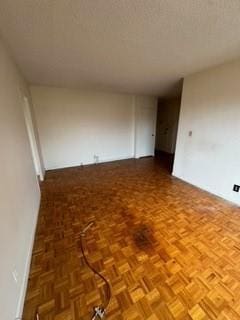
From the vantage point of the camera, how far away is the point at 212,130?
288 centimetres

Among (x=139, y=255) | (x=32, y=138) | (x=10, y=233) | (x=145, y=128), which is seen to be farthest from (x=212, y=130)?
(x=32, y=138)

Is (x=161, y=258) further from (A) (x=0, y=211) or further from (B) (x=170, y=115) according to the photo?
(B) (x=170, y=115)

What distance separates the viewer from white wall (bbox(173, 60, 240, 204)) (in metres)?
2.55

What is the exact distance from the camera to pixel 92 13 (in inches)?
51.1

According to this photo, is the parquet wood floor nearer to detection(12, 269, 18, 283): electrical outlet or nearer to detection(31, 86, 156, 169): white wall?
detection(12, 269, 18, 283): electrical outlet

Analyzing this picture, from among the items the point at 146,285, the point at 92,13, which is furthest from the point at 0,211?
the point at 92,13

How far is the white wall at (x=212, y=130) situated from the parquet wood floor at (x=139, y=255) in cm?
40

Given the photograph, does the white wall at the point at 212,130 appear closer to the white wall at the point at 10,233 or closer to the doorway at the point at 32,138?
the white wall at the point at 10,233

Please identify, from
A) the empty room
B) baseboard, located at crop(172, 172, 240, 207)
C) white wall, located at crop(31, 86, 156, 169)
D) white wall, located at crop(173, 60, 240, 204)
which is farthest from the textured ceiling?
baseboard, located at crop(172, 172, 240, 207)

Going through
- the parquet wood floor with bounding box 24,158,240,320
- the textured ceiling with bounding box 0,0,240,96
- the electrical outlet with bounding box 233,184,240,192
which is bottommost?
the parquet wood floor with bounding box 24,158,240,320

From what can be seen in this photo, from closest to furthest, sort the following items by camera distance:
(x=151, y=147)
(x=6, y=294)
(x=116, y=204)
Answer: (x=6, y=294)
(x=116, y=204)
(x=151, y=147)

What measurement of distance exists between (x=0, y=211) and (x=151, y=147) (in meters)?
5.25

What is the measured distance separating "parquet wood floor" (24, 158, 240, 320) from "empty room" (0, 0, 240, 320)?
0.01 m

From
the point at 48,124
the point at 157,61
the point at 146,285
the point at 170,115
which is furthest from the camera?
the point at 170,115
